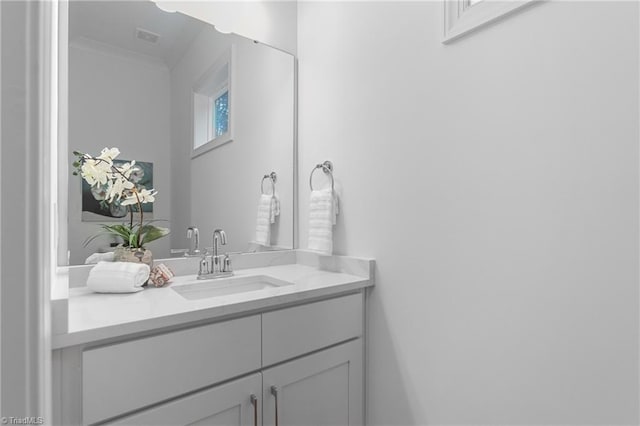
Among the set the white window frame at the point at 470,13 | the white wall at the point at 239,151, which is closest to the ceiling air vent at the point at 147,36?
the white wall at the point at 239,151

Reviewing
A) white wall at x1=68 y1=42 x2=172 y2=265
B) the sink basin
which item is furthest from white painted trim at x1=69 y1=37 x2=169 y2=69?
the sink basin

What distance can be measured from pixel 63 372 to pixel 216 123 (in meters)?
1.17

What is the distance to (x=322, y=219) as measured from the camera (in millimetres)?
1599

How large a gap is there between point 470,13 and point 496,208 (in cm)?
64

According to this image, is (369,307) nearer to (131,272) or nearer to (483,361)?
(483,361)

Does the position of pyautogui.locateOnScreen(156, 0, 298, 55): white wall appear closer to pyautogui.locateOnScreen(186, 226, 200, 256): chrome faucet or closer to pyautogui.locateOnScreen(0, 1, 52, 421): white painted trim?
pyautogui.locateOnScreen(186, 226, 200, 256): chrome faucet

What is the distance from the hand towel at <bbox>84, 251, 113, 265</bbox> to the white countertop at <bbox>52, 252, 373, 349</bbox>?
11 centimetres

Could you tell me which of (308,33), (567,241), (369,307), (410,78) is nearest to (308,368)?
(369,307)

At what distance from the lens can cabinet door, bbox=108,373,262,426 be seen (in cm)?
93

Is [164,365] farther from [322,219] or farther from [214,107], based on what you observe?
[214,107]

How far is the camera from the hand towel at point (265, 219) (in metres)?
1.77

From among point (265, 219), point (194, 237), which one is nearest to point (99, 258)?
point (194, 237)

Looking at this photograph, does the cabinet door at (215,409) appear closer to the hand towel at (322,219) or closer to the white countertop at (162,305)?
the white countertop at (162,305)

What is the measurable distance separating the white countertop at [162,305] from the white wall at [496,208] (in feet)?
0.83
